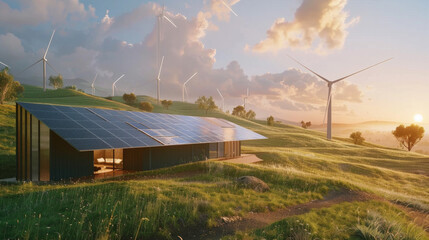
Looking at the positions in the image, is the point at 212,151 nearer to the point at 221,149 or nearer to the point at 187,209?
the point at 221,149

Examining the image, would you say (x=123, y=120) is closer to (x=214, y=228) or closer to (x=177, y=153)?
(x=177, y=153)

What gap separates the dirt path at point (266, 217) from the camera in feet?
31.6

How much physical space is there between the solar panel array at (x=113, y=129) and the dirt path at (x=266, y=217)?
1082cm

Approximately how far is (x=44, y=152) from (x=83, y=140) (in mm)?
3361

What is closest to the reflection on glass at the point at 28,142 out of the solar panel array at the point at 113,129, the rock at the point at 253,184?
the solar panel array at the point at 113,129

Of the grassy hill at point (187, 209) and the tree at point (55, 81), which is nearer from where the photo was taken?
the grassy hill at point (187, 209)

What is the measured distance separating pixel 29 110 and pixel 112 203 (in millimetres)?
12888

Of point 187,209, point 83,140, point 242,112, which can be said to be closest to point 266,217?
point 187,209

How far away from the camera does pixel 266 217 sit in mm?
11836

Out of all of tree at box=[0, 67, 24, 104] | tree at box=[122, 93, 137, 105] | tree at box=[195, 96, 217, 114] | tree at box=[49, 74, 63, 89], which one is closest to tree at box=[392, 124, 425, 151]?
tree at box=[195, 96, 217, 114]

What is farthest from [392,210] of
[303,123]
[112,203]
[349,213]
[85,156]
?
[303,123]

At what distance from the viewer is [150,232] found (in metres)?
9.14

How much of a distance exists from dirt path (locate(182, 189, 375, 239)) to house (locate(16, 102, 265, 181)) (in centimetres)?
1069

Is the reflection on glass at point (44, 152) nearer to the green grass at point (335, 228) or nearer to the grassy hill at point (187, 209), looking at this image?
the grassy hill at point (187, 209)
